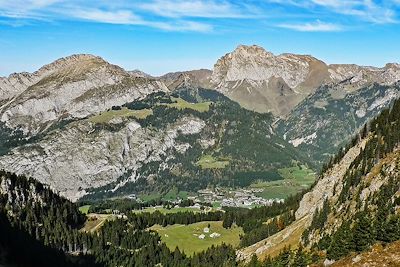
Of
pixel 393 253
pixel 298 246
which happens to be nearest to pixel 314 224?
pixel 298 246

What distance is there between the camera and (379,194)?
536ft

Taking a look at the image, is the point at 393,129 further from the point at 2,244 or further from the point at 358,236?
the point at 2,244

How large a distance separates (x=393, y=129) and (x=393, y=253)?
290 ft

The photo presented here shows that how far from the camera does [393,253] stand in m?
119

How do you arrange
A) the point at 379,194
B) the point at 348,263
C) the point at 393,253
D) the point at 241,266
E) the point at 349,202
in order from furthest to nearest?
the point at 241,266 → the point at 349,202 → the point at 379,194 → the point at 348,263 → the point at 393,253

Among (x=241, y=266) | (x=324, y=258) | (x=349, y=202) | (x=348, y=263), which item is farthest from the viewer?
(x=241, y=266)

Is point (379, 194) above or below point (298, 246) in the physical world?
above

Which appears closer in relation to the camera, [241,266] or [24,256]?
[24,256]

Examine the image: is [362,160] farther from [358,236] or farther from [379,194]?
[358,236]

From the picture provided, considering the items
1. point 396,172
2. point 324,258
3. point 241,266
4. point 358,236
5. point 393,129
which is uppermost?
point 393,129

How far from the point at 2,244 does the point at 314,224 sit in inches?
3997

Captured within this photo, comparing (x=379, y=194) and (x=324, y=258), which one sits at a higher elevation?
(x=379, y=194)

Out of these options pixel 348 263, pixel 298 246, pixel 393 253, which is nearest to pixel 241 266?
pixel 298 246

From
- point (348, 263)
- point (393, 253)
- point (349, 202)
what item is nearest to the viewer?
point (393, 253)
